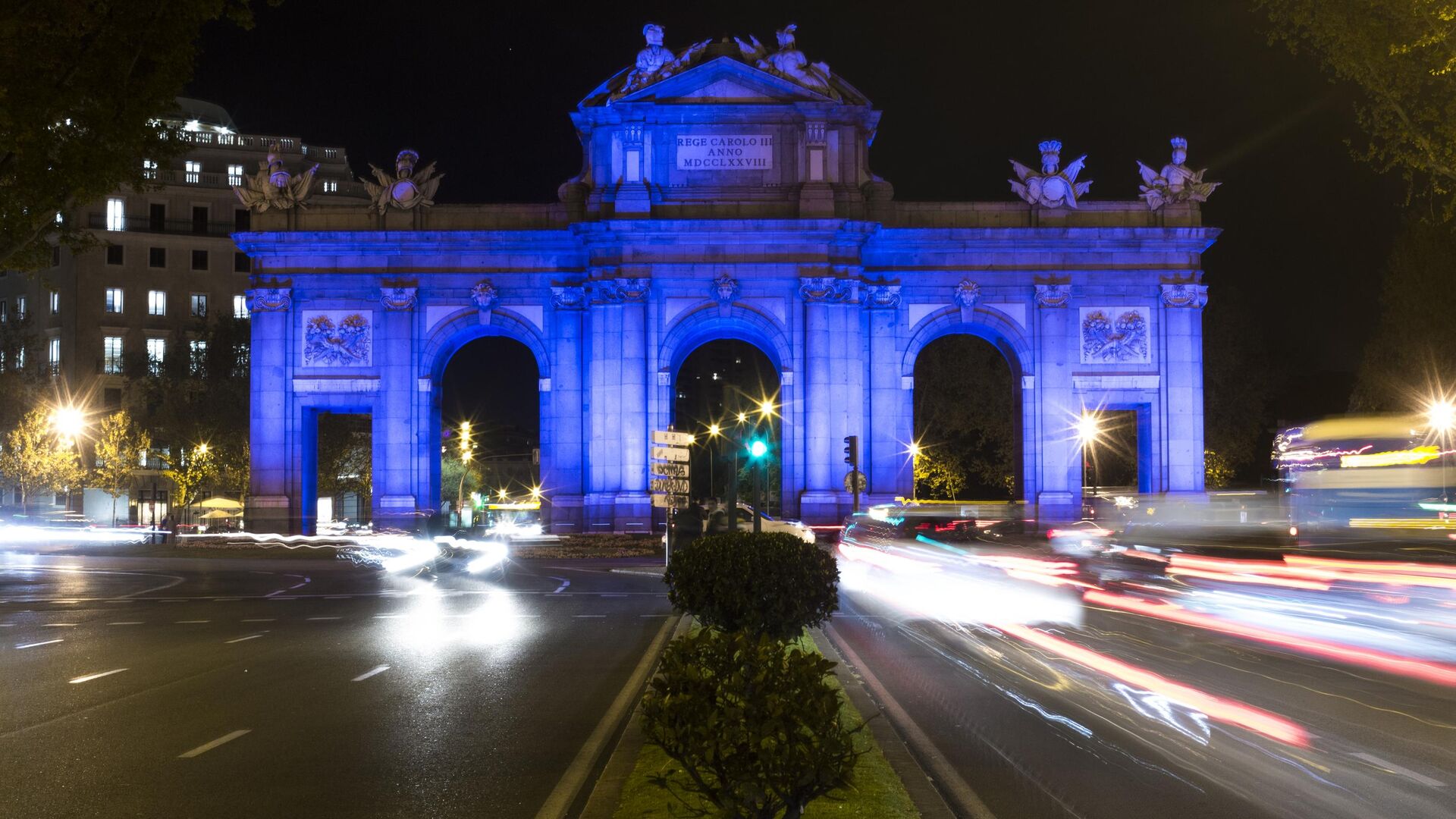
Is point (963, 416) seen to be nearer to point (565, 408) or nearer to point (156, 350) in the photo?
point (565, 408)

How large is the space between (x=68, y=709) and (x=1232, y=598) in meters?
19.9

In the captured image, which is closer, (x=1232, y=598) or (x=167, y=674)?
(x=167, y=674)

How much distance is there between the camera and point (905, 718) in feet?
42.5

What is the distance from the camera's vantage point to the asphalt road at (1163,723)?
9578 mm

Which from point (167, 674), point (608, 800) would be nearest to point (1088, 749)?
point (608, 800)

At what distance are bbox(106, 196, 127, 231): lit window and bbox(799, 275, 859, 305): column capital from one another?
5740 centimetres

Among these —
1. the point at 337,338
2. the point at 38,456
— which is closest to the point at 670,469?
the point at 337,338

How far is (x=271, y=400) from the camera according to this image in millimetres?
53688

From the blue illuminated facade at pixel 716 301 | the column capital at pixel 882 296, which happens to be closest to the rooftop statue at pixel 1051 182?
the blue illuminated facade at pixel 716 301

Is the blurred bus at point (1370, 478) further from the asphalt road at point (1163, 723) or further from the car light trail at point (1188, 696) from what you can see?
the car light trail at point (1188, 696)

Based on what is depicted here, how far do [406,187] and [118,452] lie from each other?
33.1 metres

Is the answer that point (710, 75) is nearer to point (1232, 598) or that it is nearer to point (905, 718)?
point (1232, 598)

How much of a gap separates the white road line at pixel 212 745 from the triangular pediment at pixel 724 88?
137ft

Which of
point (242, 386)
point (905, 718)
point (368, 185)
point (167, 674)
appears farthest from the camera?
point (242, 386)
